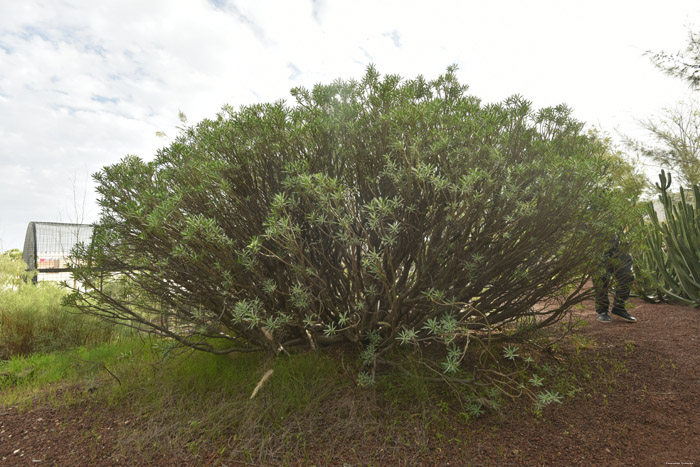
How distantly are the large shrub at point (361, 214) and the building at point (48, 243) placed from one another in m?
6.93

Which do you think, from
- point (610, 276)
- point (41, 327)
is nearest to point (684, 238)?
point (610, 276)

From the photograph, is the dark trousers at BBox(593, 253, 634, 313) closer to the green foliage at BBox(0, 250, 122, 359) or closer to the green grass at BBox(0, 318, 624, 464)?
the green grass at BBox(0, 318, 624, 464)

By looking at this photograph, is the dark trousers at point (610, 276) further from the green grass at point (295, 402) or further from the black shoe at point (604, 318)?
the green grass at point (295, 402)

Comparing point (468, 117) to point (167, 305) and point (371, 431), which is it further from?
point (167, 305)

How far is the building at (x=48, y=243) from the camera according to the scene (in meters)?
9.39

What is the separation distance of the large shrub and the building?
693 centimetres

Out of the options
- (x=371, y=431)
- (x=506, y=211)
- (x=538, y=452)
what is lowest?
(x=538, y=452)

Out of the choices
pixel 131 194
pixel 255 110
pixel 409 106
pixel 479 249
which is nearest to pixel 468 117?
pixel 409 106

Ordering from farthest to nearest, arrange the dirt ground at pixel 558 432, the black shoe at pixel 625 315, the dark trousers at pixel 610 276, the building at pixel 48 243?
1. the building at pixel 48 243
2. the black shoe at pixel 625 315
3. the dark trousers at pixel 610 276
4. the dirt ground at pixel 558 432

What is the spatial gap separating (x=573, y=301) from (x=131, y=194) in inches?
173

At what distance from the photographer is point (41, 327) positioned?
236 inches

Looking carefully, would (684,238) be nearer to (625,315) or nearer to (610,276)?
(610,276)

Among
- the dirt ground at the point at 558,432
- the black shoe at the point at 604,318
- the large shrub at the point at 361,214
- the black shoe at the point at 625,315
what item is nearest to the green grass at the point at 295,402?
the dirt ground at the point at 558,432

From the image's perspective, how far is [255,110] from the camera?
334cm
